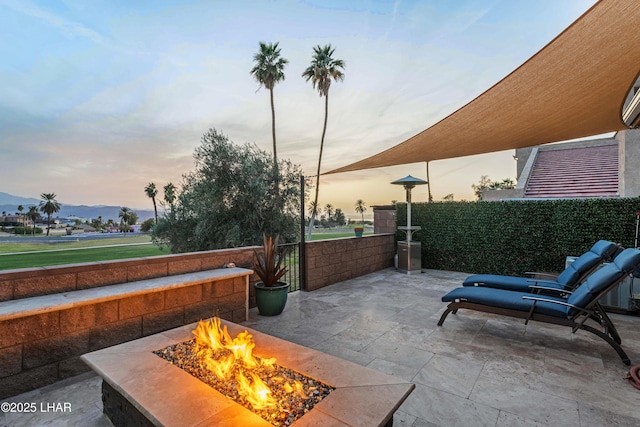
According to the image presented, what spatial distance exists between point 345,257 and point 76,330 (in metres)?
4.76

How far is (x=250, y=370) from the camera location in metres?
1.87

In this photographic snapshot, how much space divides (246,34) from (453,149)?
4.97 meters

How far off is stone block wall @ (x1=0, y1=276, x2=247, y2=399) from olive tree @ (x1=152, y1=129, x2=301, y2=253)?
6016 mm

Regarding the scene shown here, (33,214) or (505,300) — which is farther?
(33,214)

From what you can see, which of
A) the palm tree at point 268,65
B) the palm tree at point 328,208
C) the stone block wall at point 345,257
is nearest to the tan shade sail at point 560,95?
the stone block wall at point 345,257

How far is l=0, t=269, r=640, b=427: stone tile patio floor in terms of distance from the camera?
2.03 m

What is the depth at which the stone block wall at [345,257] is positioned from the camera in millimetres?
5738

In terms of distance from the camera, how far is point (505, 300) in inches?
131

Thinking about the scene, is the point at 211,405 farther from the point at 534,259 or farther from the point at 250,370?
the point at 534,259

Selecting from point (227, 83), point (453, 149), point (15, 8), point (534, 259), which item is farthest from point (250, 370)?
point (15, 8)

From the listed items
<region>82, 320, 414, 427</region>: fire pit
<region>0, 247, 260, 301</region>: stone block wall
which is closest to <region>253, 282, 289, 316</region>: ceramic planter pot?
<region>0, 247, 260, 301</region>: stone block wall

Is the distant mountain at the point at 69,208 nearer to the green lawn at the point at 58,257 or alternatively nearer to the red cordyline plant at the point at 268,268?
the green lawn at the point at 58,257

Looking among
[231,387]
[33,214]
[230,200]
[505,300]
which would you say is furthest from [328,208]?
[33,214]

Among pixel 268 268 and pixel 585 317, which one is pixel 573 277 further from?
pixel 268 268
